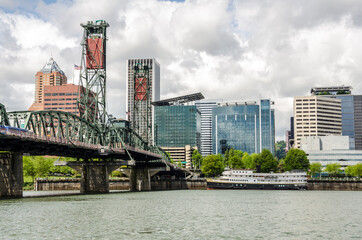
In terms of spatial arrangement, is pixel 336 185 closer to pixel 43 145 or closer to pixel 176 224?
pixel 43 145

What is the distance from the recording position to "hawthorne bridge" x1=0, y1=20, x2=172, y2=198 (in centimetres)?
10062

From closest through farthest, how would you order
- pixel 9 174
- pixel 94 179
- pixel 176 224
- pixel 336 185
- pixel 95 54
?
pixel 176 224 → pixel 9 174 → pixel 94 179 → pixel 95 54 → pixel 336 185

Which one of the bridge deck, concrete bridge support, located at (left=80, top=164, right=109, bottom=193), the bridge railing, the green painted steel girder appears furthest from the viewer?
concrete bridge support, located at (left=80, top=164, right=109, bottom=193)

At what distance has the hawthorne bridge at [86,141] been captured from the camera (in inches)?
3962

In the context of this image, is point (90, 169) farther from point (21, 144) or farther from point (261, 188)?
point (261, 188)

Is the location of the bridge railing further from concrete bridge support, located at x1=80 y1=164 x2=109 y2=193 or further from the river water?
concrete bridge support, located at x1=80 y1=164 x2=109 y2=193

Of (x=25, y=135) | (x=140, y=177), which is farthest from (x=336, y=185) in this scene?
(x=25, y=135)

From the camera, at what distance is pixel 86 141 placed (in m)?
130

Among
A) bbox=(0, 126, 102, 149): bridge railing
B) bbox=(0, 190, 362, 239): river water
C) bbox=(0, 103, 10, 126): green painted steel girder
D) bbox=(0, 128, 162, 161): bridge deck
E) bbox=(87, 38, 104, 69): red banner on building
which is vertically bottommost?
bbox=(0, 190, 362, 239): river water

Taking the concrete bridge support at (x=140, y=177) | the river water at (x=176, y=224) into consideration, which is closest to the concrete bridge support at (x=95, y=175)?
the concrete bridge support at (x=140, y=177)

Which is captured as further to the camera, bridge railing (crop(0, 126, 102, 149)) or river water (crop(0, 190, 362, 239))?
bridge railing (crop(0, 126, 102, 149))

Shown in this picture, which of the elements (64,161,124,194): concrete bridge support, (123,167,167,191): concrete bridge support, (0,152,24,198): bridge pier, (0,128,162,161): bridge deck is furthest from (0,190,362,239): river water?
(123,167,167,191): concrete bridge support

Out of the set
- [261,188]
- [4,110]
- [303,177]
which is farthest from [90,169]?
[303,177]

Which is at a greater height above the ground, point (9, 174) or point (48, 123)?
point (48, 123)
